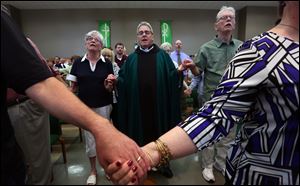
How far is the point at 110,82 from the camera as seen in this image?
2.57 metres

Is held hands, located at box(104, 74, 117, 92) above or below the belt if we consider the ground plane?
above

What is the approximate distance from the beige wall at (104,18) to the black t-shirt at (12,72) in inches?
351

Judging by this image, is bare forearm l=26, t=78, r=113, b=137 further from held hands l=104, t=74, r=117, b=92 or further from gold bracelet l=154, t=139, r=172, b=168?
held hands l=104, t=74, r=117, b=92

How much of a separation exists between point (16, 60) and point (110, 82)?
6.17ft

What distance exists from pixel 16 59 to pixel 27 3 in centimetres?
889

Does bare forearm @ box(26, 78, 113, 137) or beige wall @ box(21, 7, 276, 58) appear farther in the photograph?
beige wall @ box(21, 7, 276, 58)

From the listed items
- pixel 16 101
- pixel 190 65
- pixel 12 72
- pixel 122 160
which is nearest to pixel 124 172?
pixel 122 160

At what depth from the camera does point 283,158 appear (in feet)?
2.42

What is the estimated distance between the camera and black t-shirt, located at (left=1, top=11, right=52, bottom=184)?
0.69 metres

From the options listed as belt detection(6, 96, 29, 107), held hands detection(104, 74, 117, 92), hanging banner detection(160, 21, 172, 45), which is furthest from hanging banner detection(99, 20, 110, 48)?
belt detection(6, 96, 29, 107)

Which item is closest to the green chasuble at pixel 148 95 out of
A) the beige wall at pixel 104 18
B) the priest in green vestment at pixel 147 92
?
the priest in green vestment at pixel 147 92

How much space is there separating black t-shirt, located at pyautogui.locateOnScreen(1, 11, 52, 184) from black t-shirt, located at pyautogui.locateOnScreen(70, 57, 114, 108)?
1.78 m

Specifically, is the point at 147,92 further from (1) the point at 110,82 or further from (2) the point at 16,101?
(2) the point at 16,101

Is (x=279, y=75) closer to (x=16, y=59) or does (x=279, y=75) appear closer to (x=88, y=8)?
(x=16, y=59)
